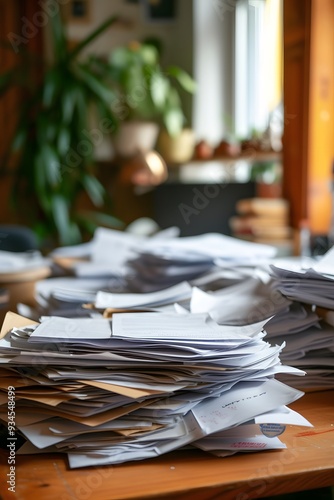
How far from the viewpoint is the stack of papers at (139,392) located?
2.71ft

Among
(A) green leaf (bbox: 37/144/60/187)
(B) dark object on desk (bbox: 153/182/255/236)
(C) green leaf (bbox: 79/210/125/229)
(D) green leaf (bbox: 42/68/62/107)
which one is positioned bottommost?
(C) green leaf (bbox: 79/210/125/229)

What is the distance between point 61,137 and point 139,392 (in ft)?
11.7

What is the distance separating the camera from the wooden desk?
0.74 meters

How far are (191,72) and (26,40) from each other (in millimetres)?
1459

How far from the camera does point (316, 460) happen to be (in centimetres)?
80

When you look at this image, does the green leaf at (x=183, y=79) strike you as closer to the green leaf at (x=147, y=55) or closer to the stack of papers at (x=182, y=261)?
the green leaf at (x=147, y=55)

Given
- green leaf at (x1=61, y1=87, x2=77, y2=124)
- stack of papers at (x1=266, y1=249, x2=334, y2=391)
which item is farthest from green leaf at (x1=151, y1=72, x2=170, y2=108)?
stack of papers at (x1=266, y1=249, x2=334, y2=391)

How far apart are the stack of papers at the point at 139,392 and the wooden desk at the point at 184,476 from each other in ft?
0.05

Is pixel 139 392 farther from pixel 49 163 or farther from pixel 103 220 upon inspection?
pixel 103 220

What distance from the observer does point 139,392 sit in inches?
32.7

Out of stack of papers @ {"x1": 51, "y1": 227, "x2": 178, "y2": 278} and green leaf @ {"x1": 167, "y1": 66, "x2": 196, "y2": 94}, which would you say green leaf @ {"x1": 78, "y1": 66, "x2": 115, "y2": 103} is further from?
stack of papers @ {"x1": 51, "y1": 227, "x2": 178, "y2": 278}

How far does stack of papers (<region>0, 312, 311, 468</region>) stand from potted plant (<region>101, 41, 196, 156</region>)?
357 centimetres

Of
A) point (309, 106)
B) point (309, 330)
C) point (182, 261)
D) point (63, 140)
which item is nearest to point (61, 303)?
point (182, 261)

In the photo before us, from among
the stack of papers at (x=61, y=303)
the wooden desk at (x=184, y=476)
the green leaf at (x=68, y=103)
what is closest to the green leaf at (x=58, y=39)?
the green leaf at (x=68, y=103)
